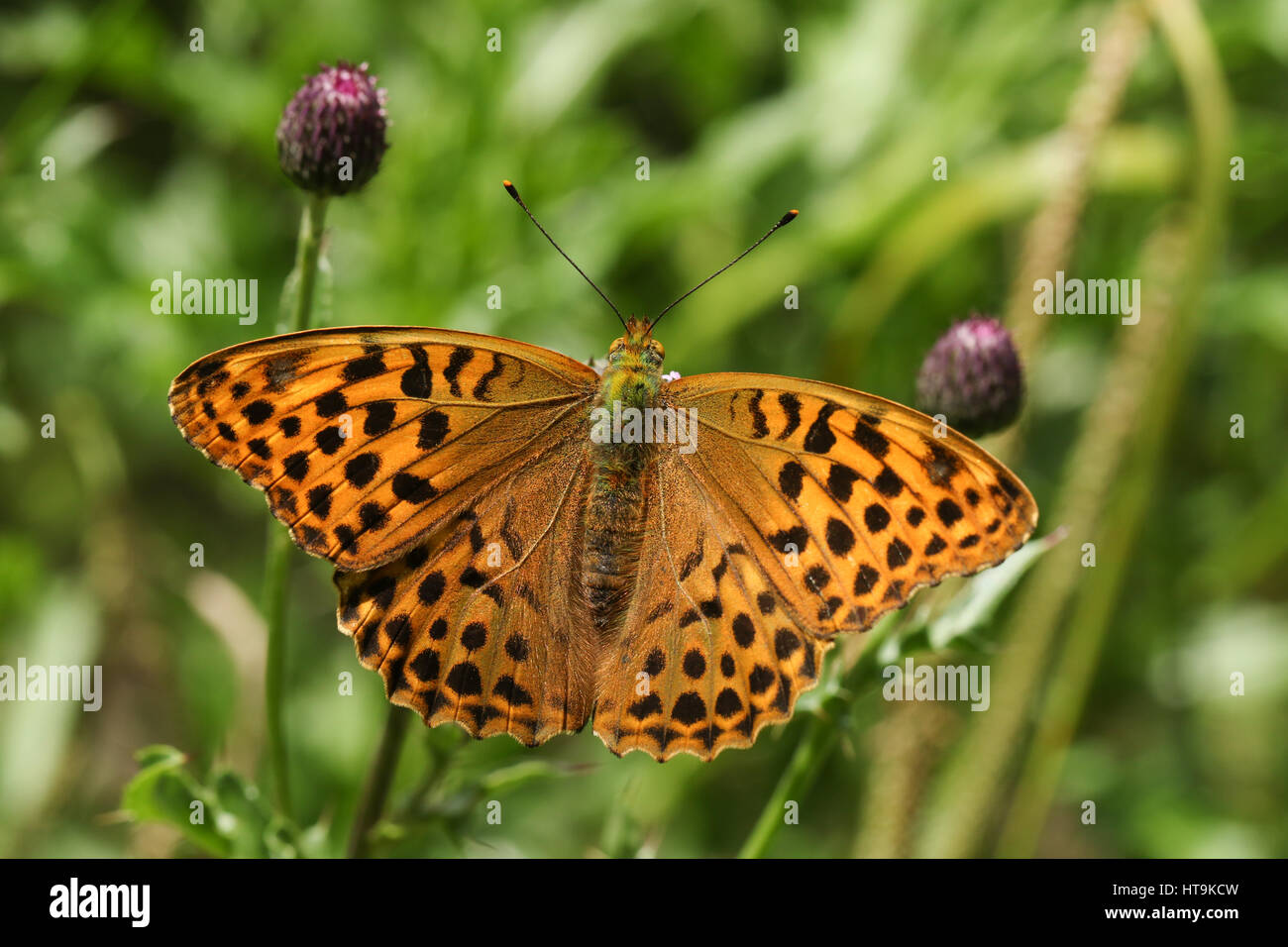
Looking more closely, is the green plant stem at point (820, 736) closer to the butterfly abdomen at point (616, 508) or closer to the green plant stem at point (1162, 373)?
the butterfly abdomen at point (616, 508)

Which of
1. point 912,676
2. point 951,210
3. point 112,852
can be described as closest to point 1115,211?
point 951,210

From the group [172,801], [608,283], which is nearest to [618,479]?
[172,801]

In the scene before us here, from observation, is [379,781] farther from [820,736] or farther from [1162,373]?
[1162,373]

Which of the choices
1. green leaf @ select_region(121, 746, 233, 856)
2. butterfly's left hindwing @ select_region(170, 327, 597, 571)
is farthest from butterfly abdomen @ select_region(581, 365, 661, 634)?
green leaf @ select_region(121, 746, 233, 856)

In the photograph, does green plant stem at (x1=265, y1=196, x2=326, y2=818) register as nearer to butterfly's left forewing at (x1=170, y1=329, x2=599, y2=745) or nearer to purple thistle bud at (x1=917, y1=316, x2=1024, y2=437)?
butterfly's left forewing at (x1=170, y1=329, x2=599, y2=745)

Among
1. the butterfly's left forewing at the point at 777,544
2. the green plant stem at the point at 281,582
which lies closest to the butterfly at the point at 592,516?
the butterfly's left forewing at the point at 777,544

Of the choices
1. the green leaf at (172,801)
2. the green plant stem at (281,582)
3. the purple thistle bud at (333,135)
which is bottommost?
the green leaf at (172,801)
